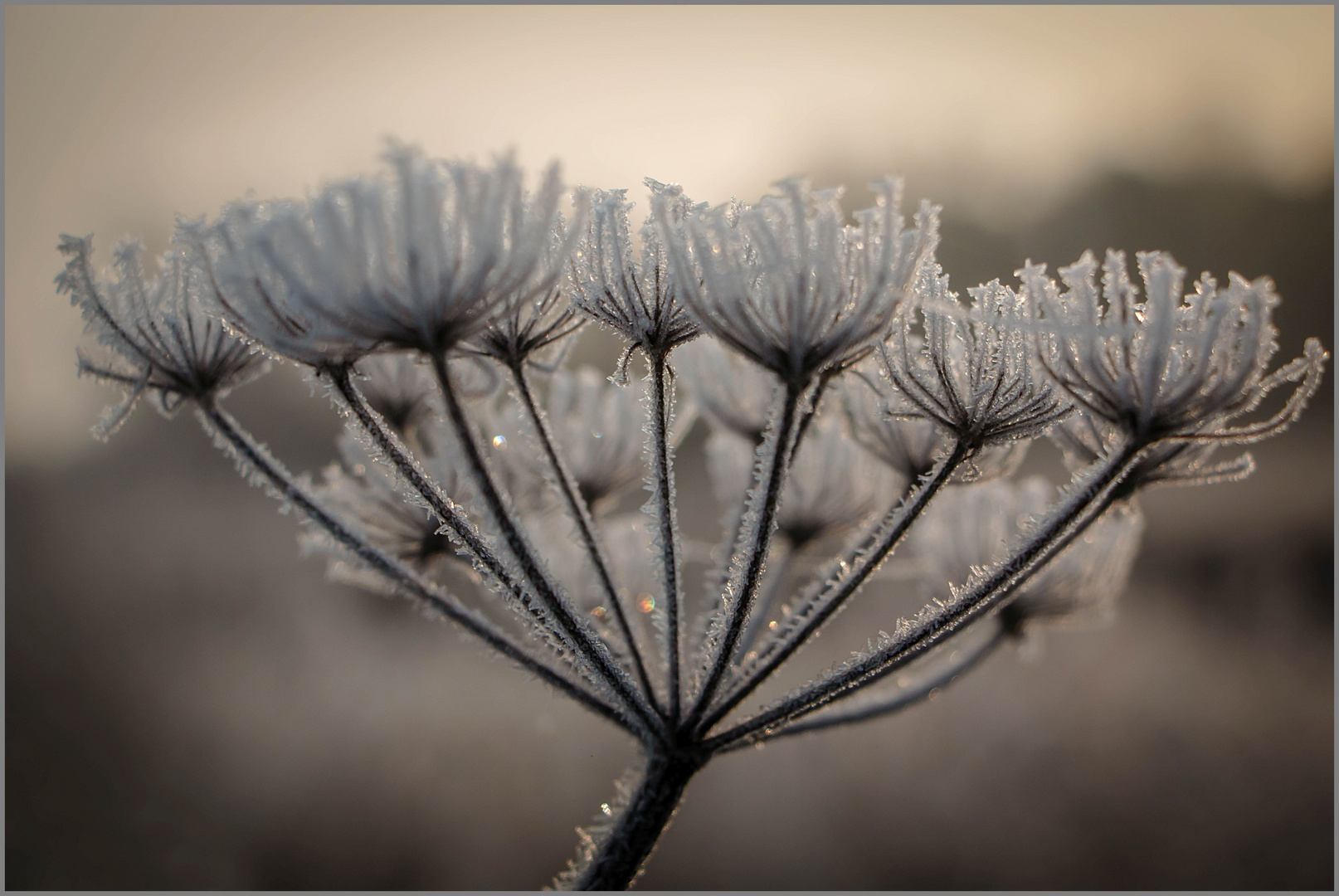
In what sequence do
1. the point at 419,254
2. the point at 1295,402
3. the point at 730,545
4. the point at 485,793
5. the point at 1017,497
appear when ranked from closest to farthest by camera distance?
the point at 419,254 < the point at 1295,402 < the point at 730,545 < the point at 1017,497 < the point at 485,793

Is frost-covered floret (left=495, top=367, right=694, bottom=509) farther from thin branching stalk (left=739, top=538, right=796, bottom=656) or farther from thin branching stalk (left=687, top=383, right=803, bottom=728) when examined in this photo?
thin branching stalk (left=687, top=383, right=803, bottom=728)

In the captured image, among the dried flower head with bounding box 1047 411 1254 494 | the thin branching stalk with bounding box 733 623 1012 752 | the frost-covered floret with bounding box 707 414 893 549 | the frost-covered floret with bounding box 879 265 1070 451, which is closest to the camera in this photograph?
the frost-covered floret with bounding box 879 265 1070 451

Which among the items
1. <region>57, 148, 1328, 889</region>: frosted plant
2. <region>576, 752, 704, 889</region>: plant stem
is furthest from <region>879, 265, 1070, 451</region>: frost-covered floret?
<region>576, 752, 704, 889</region>: plant stem

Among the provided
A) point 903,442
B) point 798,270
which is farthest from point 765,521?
point 903,442

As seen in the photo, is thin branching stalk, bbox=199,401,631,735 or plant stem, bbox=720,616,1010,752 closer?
thin branching stalk, bbox=199,401,631,735

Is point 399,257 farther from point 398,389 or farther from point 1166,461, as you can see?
point 1166,461

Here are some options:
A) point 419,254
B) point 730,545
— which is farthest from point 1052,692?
point 419,254

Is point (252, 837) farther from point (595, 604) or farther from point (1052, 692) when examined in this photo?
point (1052, 692)
